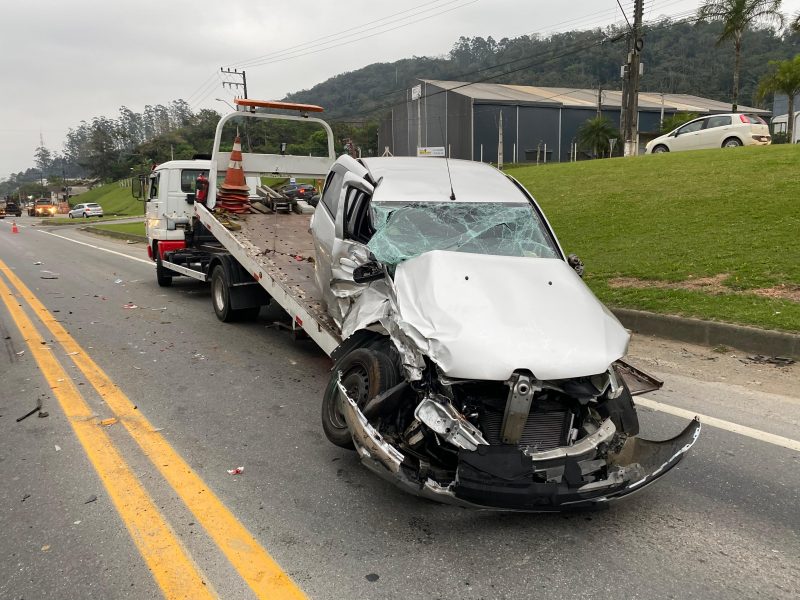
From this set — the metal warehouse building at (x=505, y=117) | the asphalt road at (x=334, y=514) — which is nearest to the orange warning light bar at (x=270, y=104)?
the asphalt road at (x=334, y=514)

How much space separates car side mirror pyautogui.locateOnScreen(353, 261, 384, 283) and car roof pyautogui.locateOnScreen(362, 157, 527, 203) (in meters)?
0.92

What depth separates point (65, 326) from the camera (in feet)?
28.1

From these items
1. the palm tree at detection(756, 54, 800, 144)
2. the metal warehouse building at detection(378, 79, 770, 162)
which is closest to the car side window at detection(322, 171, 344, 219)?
the palm tree at detection(756, 54, 800, 144)

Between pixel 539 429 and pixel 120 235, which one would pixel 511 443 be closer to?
pixel 539 429

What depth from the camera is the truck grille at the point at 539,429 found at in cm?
337

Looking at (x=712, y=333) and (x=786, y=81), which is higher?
(x=786, y=81)

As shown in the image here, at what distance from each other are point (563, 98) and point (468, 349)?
6270 centimetres

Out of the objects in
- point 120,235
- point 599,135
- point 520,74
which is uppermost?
point 520,74

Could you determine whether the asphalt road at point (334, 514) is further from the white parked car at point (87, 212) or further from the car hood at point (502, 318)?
the white parked car at point (87, 212)

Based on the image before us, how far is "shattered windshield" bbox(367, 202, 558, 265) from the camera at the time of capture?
15.2 ft

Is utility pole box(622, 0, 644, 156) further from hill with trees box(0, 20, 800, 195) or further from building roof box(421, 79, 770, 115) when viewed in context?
hill with trees box(0, 20, 800, 195)

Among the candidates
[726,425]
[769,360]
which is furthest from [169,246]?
[726,425]

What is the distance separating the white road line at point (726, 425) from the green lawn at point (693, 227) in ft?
8.10

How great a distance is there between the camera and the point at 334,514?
3547 mm
